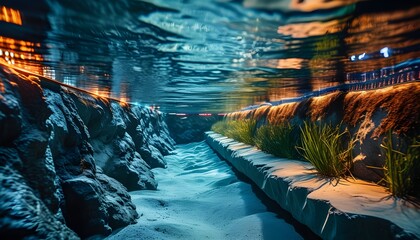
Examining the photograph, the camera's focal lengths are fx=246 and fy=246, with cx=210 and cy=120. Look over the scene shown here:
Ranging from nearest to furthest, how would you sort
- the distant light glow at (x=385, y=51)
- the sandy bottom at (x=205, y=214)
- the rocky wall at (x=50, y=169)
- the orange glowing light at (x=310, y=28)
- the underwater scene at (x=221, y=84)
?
the rocky wall at (x=50, y=169)
the underwater scene at (x=221, y=84)
the orange glowing light at (x=310, y=28)
the sandy bottom at (x=205, y=214)
the distant light glow at (x=385, y=51)

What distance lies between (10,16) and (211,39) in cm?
310

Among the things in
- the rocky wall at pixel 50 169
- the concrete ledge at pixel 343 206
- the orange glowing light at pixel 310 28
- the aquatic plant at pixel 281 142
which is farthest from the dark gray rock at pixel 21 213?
the aquatic plant at pixel 281 142

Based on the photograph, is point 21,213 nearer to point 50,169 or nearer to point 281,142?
point 50,169

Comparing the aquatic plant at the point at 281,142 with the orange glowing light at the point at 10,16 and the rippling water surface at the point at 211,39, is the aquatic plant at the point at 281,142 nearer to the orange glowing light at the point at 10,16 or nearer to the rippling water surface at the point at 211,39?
the rippling water surface at the point at 211,39

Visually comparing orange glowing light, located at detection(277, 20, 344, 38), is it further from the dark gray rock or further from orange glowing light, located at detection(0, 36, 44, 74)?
orange glowing light, located at detection(0, 36, 44, 74)

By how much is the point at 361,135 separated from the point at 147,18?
509 cm

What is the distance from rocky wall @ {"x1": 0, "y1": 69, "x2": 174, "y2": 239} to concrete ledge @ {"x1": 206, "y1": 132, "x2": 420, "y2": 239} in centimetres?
367

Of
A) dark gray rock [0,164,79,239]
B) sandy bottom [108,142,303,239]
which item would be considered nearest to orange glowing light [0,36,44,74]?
dark gray rock [0,164,79,239]

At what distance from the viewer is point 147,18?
3691 millimetres

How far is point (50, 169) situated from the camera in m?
3.99

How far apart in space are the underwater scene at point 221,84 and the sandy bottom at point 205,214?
0.17ft

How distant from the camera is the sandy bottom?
A: 5199 millimetres

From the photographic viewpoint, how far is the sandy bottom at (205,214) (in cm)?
520

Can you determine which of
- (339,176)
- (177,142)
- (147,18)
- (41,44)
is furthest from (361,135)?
(177,142)
